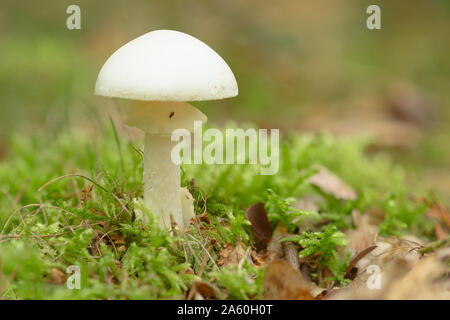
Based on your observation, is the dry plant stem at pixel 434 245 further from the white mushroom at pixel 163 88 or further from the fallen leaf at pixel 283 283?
the white mushroom at pixel 163 88

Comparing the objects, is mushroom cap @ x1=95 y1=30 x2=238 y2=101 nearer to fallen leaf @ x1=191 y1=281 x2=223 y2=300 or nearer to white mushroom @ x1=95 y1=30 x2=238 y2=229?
white mushroom @ x1=95 y1=30 x2=238 y2=229

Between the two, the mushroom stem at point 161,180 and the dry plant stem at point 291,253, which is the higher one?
the mushroom stem at point 161,180

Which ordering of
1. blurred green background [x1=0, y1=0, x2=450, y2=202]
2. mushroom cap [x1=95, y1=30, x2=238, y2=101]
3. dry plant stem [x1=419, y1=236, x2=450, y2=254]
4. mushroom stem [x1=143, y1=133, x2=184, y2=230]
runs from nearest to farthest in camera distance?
1. mushroom cap [x1=95, y1=30, x2=238, y2=101]
2. dry plant stem [x1=419, y1=236, x2=450, y2=254]
3. mushroom stem [x1=143, y1=133, x2=184, y2=230]
4. blurred green background [x1=0, y1=0, x2=450, y2=202]

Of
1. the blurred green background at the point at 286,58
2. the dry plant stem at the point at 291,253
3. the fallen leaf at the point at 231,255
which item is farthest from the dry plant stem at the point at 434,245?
the blurred green background at the point at 286,58

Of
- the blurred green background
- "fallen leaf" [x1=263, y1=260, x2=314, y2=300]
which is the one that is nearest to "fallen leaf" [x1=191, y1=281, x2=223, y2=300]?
"fallen leaf" [x1=263, y1=260, x2=314, y2=300]

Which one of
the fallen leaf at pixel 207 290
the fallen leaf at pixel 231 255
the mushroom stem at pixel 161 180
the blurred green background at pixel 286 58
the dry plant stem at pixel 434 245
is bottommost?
the fallen leaf at pixel 207 290
